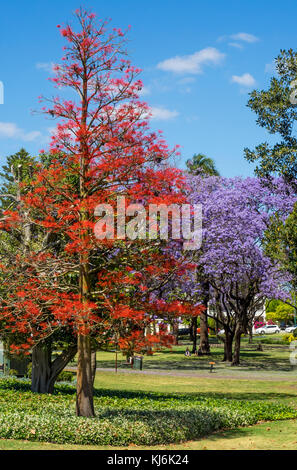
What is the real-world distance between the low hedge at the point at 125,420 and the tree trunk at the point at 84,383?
34cm

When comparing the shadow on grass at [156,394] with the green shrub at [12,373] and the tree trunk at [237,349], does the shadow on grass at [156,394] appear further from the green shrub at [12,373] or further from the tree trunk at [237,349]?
the tree trunk at [237,349]

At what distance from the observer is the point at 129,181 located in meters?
15.7

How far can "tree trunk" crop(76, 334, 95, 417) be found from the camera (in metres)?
15.4

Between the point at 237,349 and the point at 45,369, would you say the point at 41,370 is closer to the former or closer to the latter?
the point at 45,369

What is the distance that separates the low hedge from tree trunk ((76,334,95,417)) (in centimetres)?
34

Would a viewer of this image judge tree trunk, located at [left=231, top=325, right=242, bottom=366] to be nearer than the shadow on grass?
No

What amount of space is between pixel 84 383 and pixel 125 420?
1.61 m

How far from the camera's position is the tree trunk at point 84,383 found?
50.4 feet

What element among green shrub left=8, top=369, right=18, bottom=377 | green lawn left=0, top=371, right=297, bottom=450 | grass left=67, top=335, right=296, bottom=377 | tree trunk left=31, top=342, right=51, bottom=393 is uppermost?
tree trunk left=31, top=342, right=51, bottom=393
